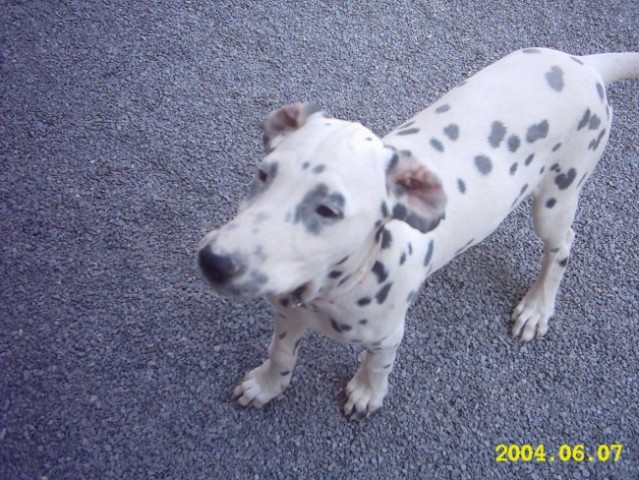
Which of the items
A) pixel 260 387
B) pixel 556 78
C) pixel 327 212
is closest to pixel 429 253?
pixel 327 212

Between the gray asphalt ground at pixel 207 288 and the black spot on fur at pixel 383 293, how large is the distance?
75cm

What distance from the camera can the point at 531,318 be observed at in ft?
8.99

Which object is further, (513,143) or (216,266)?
(513,143)

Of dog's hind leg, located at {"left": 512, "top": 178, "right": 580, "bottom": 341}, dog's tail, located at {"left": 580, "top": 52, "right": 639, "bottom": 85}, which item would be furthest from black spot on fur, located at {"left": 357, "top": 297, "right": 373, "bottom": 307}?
dog's tail, located at {"left": 580, "top": 52, "right": 639, "bottom": 85}

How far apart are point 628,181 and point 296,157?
2343mm

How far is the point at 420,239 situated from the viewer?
1.98 metres

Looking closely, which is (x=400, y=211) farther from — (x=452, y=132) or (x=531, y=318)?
(x=531, y=318)

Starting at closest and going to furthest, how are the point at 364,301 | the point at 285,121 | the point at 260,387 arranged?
1. the point at 285,121
2. the point at 364,301
3. the point at 260,387

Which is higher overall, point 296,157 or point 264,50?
point 296,157

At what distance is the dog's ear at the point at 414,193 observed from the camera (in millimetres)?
1640

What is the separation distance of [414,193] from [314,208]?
0.30 meters

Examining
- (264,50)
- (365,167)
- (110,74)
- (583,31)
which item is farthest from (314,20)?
(365,167)

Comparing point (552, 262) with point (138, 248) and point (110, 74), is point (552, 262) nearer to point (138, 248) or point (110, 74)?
point (138, 248)
